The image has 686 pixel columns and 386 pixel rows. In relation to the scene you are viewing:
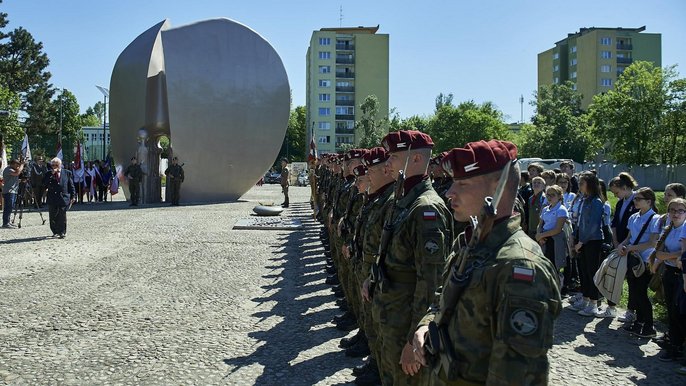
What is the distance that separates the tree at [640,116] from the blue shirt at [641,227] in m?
38.8

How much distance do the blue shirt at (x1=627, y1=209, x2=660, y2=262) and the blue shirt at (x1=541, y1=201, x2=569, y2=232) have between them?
1.20 meters

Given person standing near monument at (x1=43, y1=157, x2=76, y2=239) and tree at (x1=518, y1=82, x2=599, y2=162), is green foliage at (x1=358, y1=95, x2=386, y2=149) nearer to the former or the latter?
tree at (x1=518, y1=82, x2=599, y2=162)

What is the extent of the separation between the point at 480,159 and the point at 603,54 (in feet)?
321

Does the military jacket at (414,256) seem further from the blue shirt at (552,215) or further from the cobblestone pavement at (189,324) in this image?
the blue shirt at (552,215)

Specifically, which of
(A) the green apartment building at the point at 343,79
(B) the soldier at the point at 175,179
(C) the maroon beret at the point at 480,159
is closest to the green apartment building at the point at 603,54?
(A) the green apartment building at the point at 343,79

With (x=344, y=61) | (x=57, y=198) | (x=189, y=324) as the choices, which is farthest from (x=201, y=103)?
(x=344, y=61)

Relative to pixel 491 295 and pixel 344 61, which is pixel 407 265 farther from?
pixel 344 61

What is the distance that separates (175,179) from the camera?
23875 mm

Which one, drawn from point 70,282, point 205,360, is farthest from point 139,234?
point 205,360

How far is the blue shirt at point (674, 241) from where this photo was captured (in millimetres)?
5816

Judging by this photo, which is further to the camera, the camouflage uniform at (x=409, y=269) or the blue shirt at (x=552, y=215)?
the blue shirt at (x=552, y=215)

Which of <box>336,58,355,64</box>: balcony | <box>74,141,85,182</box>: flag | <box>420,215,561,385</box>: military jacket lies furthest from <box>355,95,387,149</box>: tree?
<box>420,215,561,385</box>: military jacket

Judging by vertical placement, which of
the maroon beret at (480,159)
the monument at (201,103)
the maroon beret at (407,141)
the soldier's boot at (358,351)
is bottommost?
the soldier's boot at (358,351)

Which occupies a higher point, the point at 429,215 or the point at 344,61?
the point at 344,61
